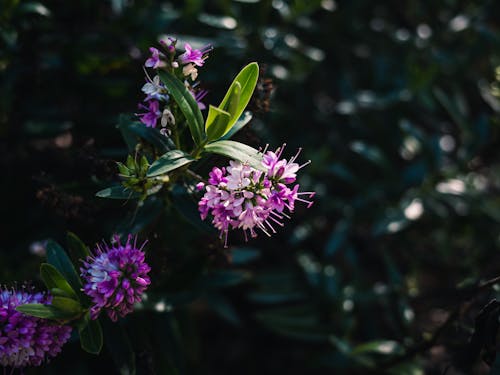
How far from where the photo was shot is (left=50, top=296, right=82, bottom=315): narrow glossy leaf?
1.36m

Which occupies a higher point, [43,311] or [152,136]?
[152,136]

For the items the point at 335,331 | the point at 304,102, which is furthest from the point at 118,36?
the point at 335,331

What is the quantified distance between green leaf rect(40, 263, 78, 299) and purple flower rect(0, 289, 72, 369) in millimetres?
47

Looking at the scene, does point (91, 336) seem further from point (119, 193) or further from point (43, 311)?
point (119, 193)

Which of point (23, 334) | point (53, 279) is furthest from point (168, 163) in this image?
point (23, 334)

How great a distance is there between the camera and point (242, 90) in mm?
1407

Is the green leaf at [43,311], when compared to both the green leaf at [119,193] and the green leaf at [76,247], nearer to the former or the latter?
the green leaf at [76,247]

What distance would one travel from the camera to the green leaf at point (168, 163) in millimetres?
1259

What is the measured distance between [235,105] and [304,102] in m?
1.78

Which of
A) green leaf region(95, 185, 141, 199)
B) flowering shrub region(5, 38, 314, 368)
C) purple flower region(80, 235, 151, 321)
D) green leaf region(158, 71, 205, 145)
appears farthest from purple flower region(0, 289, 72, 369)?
green leaf region(158, 71, 205, 145)

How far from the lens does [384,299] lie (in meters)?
2.65

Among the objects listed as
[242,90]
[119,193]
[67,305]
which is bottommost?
[67,305]

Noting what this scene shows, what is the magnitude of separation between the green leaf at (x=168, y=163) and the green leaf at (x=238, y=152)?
7 cm

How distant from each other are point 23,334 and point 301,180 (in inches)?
66.6
